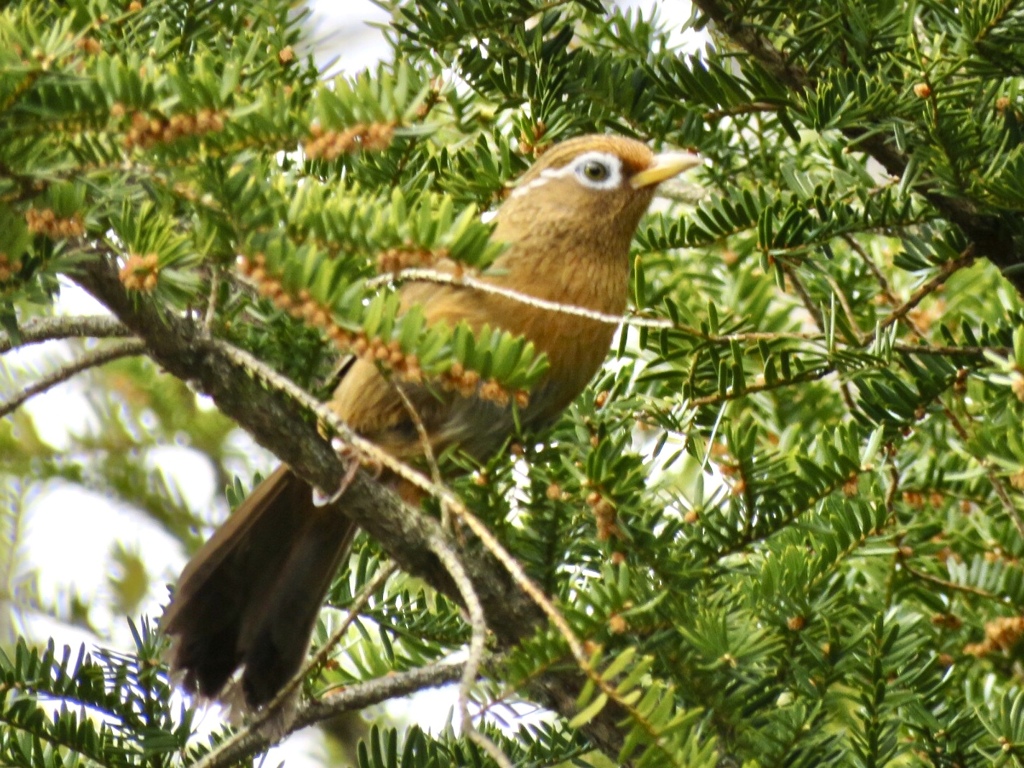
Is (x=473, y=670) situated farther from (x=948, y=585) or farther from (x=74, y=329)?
(x=948, y=585)

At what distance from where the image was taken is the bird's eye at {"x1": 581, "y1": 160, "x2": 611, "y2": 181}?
10.5 feet

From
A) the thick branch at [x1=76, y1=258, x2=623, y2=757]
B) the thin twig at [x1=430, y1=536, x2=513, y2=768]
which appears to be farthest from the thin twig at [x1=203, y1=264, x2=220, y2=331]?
the thin twig at [x1=430, y1=536, x2=513, y2=768]

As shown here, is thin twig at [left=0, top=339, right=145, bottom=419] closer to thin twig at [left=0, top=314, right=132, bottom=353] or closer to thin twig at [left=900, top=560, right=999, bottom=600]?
thin twig at [left=0, top=314, right=132, bottom=353]

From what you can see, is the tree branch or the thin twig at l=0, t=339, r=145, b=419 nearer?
the thin twig at l=0, t=339, r=145, b=419

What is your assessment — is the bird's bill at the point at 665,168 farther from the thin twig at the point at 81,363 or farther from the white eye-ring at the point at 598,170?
the thin twig at the point at 81,363

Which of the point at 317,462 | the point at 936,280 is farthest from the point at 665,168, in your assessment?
the point at 317,462

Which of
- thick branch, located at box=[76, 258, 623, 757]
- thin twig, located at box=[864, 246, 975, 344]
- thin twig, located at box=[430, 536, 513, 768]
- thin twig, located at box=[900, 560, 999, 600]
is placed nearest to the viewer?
thin twig, located at box=[430, 536, 513, 768]

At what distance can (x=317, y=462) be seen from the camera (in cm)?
199

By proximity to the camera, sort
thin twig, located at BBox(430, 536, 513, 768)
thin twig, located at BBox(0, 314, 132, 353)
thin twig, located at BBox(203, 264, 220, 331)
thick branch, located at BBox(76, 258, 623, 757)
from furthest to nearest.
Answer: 1. thin twig, located at BBox(0, 314, 132, 353)
2. thick branch, located at BBox(76, 258, 623, 757)
3. thin twig, located at BBox(203, 264, 220, 331)
4. thin twig, located at BBox(430, 536, 513, 768)

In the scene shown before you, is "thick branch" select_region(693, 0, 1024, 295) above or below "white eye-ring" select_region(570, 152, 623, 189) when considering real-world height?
below

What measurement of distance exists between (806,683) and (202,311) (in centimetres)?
114

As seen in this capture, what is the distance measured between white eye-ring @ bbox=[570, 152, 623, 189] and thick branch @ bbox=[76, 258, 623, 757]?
1225mm

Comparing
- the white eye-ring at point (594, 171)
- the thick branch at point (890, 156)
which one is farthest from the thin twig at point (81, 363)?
the white eye-ring at point (594, 171)

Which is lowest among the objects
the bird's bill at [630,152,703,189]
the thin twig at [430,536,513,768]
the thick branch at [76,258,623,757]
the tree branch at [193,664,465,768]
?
the thin twig at [430,536,513,768]
